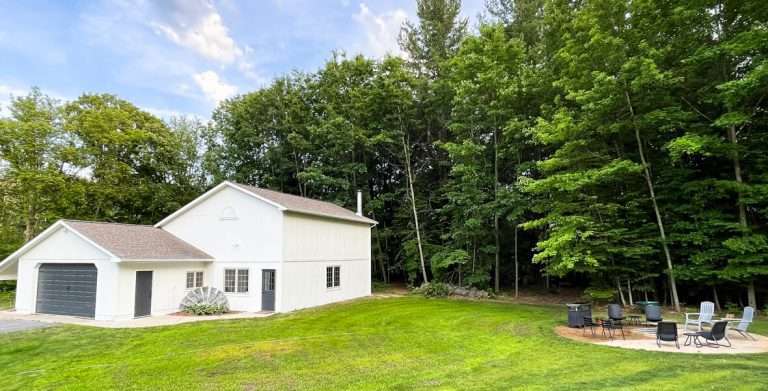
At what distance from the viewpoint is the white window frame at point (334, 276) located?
18272mm

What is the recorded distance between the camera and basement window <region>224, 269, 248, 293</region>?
52.5 feet

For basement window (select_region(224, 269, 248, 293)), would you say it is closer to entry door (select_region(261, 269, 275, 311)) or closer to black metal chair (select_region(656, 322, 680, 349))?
entry door (select_region(261, 269, 275, 311))

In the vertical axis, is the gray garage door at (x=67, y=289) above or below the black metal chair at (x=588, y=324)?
above

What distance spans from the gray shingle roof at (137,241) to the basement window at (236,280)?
3.66ft

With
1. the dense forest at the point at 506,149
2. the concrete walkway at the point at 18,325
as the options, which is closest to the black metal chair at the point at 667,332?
the dense forest at the point at 506,149

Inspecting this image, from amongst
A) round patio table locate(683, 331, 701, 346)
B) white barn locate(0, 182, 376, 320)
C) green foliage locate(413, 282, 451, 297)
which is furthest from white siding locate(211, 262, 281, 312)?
round patio table locate(683, 331, 701, 346)

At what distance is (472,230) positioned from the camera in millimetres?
21469

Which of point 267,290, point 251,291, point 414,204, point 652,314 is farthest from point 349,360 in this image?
point 414,204

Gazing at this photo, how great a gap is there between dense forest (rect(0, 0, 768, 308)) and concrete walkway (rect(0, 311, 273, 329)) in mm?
10932

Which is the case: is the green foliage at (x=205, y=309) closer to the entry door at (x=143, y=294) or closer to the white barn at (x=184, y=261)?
the white barn at (x=184, y=261)

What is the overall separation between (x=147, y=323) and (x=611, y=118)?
1805cm

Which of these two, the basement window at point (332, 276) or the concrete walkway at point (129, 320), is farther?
the basement window at point (332, 276)

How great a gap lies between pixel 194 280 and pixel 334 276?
5.92 meters

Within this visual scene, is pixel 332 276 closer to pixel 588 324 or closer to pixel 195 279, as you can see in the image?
pixel 195 279
